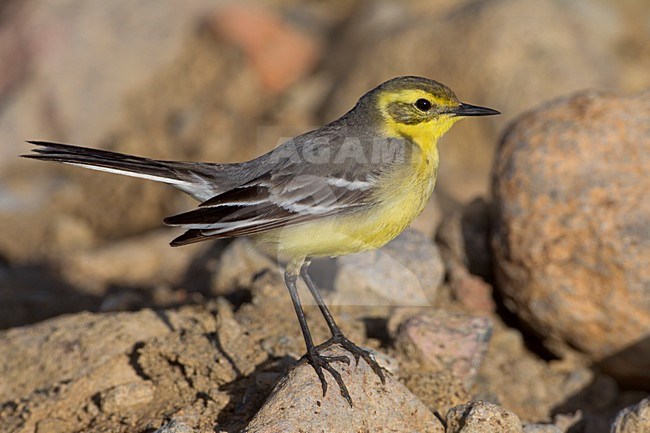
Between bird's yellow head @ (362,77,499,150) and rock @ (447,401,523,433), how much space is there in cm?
192

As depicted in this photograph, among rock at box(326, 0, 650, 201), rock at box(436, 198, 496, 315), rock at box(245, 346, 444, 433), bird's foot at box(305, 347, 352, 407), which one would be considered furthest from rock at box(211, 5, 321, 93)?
rock at box(245, 346, 444, 433)

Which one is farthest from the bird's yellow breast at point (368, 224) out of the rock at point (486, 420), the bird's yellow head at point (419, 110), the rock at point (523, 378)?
the rock at point (523, 378)

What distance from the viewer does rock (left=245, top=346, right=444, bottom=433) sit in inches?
211

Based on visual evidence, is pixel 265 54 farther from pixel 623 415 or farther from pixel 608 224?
pixel 623 415

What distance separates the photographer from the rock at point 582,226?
7559 mm

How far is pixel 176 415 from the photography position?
6004 millimetres

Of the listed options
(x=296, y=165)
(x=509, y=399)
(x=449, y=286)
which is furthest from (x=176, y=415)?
(x=449, y=286)

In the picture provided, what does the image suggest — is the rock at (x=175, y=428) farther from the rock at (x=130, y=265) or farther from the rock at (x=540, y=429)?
the rock at (x=130, y=265)

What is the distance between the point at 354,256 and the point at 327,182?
1.80m

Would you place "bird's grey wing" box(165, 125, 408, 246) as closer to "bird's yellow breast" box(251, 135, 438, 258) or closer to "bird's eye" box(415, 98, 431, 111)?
"bird's yellow breast" box(251, 135, 438, 258)

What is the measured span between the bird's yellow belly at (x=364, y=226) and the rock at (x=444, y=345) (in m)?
0.97

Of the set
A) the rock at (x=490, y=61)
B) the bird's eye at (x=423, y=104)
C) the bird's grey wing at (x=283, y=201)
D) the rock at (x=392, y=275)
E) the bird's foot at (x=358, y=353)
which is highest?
the rock at (x=490, y=61)

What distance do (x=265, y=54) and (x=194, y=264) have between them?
5864mm

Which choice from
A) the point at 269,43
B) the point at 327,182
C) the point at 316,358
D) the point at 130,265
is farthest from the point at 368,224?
the point at 269,43
